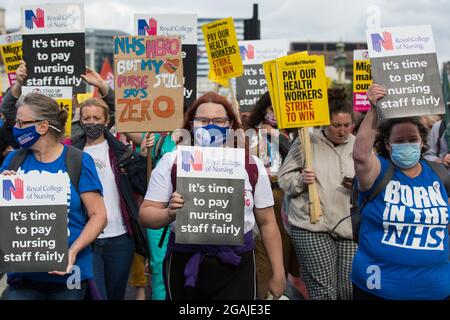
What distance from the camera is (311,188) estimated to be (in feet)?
18.1

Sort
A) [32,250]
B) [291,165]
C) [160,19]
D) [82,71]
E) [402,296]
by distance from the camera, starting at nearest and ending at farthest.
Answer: [32,250] < [402,296] < [291,165] < [82,71] < [160,19]

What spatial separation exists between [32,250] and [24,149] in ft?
2.08

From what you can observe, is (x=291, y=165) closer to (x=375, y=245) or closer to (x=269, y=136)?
(x=269, y=136)

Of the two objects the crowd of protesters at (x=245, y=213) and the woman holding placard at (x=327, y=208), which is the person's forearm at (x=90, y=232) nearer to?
the crowd of protesters at (x=245, y=213)

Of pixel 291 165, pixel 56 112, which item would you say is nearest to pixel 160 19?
pixel 291 165

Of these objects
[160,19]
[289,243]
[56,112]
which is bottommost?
[289,243]

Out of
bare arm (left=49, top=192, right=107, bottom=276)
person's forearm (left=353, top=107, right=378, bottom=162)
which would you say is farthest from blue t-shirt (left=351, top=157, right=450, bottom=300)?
bare arm (left=49, top=192, right=107, bottom=276)

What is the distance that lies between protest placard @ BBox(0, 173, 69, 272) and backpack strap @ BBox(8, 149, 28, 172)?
253 millimetres

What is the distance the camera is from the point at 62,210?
3.73m

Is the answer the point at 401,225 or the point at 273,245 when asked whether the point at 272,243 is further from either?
the point at 401,225


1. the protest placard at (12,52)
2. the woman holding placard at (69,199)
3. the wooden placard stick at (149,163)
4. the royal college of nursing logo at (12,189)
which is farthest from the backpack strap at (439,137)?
the royal college of nursing logo at (12,189)

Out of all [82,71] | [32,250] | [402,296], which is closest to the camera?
[32,250]

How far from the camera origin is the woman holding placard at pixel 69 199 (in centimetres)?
384

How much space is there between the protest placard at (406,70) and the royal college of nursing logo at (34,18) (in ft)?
11.9
